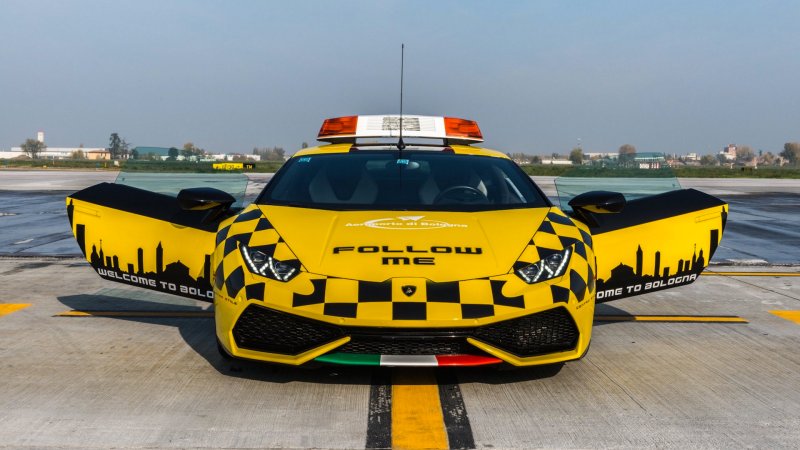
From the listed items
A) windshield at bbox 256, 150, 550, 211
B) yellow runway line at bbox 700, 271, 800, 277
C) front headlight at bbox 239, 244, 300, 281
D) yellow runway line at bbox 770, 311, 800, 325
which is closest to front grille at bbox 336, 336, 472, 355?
front headlight at bbox 239, 244, 300, 281

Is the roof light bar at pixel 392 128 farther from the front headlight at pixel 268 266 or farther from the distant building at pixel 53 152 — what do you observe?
the distant building at pixel 53 152

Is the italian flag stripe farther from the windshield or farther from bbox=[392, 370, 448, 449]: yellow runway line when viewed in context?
the windshield

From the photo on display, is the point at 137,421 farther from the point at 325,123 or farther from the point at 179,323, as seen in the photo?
the point at 325,123

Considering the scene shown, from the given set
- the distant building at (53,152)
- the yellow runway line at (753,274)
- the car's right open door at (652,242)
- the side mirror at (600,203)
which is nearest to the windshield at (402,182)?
the side mirror at (600,203)

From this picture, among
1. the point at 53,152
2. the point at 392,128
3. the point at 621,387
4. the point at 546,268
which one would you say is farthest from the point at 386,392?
the point at 53,152

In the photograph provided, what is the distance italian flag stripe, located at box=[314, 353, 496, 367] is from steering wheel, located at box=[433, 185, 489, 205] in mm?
1175

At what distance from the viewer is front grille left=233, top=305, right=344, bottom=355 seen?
10.8 feet

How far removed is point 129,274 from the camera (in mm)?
4410

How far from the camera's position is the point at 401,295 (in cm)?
323

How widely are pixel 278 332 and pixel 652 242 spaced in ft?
7.14

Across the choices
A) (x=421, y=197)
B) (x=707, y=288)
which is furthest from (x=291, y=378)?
(x=707, y=288)

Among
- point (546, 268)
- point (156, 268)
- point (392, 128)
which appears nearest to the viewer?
point (546, 268)

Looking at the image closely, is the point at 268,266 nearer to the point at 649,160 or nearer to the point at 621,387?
the point at 621,387

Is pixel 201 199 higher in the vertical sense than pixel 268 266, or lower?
higher
